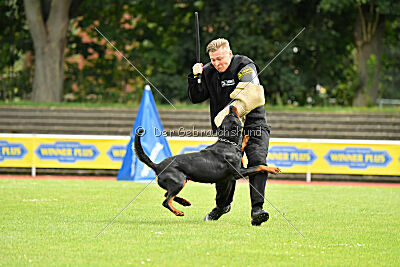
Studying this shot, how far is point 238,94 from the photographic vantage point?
25.2 feet

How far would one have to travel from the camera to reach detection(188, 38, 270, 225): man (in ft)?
25.1

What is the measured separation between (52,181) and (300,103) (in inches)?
564

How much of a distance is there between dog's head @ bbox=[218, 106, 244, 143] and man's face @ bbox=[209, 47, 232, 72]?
53 cm

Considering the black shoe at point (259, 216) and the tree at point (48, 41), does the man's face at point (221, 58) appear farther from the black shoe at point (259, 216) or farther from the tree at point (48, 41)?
the tree at point (48, 41)

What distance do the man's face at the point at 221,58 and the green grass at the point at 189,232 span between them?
172cm

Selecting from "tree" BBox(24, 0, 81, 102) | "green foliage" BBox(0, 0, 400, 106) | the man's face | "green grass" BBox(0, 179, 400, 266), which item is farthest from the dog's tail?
"tree" BBox(24, 0, 81, 102)

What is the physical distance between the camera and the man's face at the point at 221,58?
25.6ft

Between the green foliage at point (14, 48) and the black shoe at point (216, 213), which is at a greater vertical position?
the green foliage at point (14, 48)

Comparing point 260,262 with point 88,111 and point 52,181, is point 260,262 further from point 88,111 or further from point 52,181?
point 88,111

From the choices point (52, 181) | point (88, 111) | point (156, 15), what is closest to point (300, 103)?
point (156, 15)

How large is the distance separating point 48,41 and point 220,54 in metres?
17.8

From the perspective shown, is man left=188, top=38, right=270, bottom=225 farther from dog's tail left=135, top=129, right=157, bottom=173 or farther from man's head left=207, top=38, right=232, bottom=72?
dog's tail left=135, top=129, right=157, bottom=173

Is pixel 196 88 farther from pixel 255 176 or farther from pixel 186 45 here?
pixel 186 45

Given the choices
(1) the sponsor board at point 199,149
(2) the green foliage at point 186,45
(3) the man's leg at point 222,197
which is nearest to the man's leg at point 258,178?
(3) the man's leg at point 222,197
